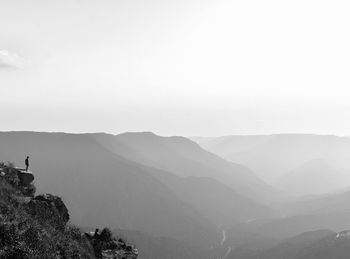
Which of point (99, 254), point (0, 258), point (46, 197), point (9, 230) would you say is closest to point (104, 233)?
point (99, 254)

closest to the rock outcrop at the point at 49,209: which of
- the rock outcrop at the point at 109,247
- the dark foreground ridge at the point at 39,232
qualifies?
the dark foreground ridge at the point at 39,232

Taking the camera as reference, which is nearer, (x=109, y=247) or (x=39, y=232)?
(x=39, y=232)

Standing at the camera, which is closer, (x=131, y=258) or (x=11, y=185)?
(x=131, y=258)

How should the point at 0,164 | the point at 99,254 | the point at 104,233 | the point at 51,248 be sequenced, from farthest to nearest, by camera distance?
the point at 0,164 → the point at 104,233 → the point at 99,254 → the point at 51,248

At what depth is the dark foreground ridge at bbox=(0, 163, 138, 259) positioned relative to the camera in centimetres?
2426

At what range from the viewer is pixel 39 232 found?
91.2 feet

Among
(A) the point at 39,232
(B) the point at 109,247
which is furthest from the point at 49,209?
(A) the point at 39,232

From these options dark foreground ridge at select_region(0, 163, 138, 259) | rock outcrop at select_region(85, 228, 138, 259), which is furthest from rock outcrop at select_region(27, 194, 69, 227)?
rock outcrop at select_region(85, 228, 138, 259)

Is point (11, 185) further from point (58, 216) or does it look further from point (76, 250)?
point (76, 250)

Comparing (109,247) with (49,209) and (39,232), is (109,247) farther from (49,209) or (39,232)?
(39,232)

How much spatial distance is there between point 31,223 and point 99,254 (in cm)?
991

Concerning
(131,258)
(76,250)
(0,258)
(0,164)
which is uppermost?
(0,164)

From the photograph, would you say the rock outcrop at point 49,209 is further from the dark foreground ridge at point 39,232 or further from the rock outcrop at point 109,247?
the rock outcrop at point 109,247

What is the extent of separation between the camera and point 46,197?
1593 inches
